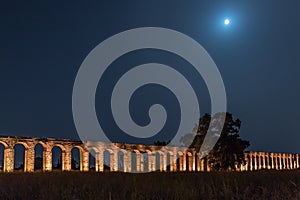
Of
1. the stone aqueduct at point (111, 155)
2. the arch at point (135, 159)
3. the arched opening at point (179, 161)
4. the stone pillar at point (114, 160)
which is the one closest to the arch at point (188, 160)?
the stone aqueduct at point (111, 155)

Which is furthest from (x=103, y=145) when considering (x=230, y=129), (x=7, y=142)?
(x=230, y=129)

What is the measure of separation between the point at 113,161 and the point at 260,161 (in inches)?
1314

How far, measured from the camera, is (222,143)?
3369 cm

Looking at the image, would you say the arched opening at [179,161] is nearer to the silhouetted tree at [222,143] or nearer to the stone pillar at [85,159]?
the silhouetted tree at [222,143]

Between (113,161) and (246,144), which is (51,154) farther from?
(246,144)

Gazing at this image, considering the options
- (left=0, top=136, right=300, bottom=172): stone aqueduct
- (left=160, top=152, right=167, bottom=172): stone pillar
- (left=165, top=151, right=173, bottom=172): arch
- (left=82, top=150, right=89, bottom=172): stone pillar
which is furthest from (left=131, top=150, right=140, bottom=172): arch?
(left=82, top=150, right=89, bottom=172): stone pillar

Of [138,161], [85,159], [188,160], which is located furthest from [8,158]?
[188,160]

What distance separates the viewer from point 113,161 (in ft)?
126

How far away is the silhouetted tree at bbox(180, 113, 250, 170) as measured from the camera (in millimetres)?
33438

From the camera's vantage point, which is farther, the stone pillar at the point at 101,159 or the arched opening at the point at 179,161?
the arched opening at the point at 179,161

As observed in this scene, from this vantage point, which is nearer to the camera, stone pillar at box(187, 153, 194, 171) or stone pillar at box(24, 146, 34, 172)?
stone pillar at box(24, 146, 34, 172)

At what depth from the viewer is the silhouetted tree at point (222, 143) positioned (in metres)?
33.4

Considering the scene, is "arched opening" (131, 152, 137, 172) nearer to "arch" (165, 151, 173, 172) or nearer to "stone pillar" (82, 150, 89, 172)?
"arch" (165, 151, 173, 172)

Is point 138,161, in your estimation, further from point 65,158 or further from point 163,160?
point 65,158
